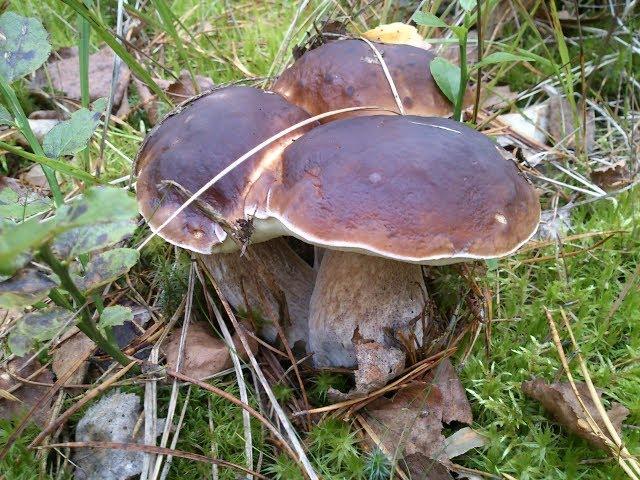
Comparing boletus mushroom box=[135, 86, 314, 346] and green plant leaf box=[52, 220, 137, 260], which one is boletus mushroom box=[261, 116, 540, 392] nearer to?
boletus mushroom box=[135, 86, 314, 346]

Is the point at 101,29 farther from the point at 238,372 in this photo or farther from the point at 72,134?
the point at 238,372

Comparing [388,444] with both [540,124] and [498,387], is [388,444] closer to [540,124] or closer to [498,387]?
[498,387]

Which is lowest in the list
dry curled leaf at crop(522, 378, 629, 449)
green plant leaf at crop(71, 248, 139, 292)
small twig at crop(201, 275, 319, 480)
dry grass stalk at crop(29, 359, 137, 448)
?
dry curled leaf at crop(522, 378, 629, 449)

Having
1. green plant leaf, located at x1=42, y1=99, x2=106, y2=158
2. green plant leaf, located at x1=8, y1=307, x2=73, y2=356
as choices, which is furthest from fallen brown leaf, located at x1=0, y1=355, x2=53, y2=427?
green plant leaf, located at x1=42, y1=99, x2=106, y2=158

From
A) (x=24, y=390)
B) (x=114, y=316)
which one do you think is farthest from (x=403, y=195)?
(x=24, y=390)

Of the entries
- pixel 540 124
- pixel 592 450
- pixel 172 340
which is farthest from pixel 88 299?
pixel 540 124

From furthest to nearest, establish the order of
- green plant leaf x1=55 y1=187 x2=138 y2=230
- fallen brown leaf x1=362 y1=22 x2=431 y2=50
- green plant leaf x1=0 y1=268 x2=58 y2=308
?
fallen brown leaf x1=362 y1=22 x2=431 y2=50, green plant leaf x1=0 y1=268 x2=58 y2=308, green plant leaf x1=55 y1=187 x2=138 y2=230

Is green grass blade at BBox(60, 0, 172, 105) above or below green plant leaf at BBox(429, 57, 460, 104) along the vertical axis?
above
